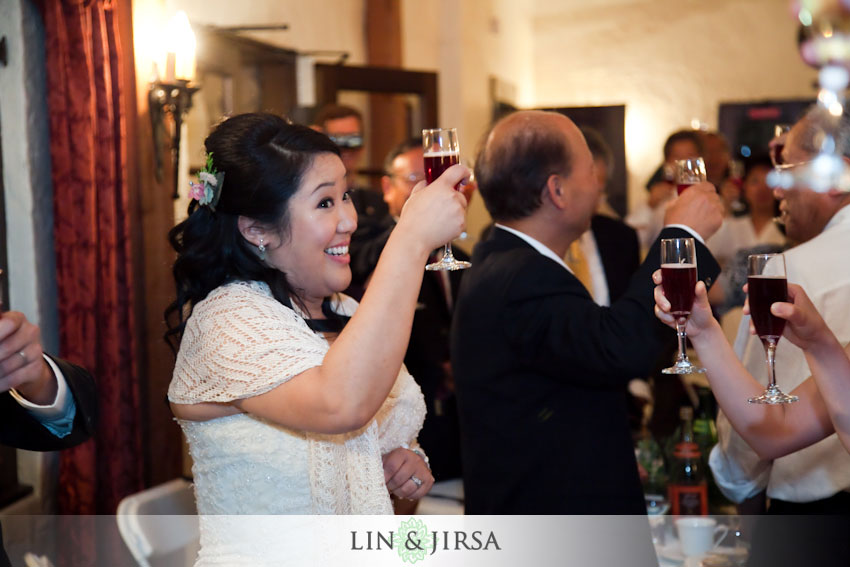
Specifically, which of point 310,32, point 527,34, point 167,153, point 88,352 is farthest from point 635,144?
point 88,352

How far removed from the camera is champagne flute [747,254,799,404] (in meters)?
1.49

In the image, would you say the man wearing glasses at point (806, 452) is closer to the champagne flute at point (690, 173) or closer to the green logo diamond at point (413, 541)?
the champagne flute at point (690, 173)

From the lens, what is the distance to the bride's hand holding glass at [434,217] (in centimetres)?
135

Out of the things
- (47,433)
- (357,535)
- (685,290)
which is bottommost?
(357,535)

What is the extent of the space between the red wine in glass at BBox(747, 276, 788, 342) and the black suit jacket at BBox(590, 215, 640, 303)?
171 centimetres

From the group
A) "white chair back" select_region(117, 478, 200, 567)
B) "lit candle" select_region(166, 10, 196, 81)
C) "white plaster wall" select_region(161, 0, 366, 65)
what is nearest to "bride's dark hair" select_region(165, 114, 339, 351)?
"white chair back" select_region(117, 478, 200, 567)

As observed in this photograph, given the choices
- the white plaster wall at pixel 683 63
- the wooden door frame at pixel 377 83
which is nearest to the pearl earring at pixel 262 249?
the wooden door frame at pixel 377 83

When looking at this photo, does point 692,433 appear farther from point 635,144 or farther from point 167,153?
point 635,144

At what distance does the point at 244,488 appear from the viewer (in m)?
1.53

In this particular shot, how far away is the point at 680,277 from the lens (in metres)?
1.56

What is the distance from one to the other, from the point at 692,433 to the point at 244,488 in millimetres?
1709

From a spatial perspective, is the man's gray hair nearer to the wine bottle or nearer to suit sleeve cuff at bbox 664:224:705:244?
suit sleeve cuff at bbox 664:224:705:244

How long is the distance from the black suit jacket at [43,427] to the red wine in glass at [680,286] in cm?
99

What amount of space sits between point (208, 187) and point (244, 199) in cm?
7
